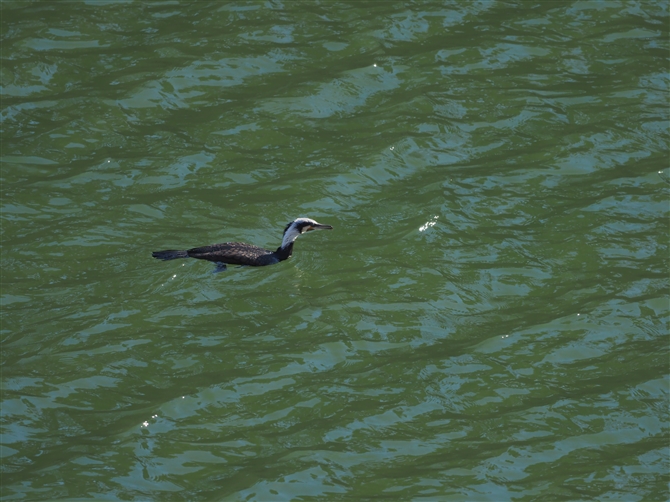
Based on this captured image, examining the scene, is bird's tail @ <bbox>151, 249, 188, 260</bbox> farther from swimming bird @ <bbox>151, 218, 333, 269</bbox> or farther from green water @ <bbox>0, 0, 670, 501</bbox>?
green water @ <bbox>0, 0, 670, 501</bbox>

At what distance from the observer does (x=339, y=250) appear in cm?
1358

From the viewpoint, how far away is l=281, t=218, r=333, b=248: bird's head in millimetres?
13258

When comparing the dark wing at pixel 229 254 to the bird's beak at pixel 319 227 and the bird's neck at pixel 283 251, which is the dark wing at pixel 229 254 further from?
the bird's beak at pixel 319 227

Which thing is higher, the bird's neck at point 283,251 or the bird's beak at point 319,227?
the bird's beak at point 319,227

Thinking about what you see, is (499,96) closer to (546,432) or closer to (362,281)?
(362,281)

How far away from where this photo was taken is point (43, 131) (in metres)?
15.7

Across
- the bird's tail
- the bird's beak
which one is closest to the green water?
the bird's tail

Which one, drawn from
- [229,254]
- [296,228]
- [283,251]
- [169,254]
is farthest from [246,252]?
[169,254]

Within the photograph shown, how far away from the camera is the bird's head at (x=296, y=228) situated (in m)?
13.3

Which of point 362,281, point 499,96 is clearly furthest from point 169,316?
point 499,96

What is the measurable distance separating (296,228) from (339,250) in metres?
0.69

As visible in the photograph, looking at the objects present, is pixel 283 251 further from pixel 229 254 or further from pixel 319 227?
pixel 229 254

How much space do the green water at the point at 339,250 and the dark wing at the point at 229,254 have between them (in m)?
0.19

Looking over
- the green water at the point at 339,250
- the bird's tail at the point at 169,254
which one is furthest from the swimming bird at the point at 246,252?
the green water at the point at 339,250
